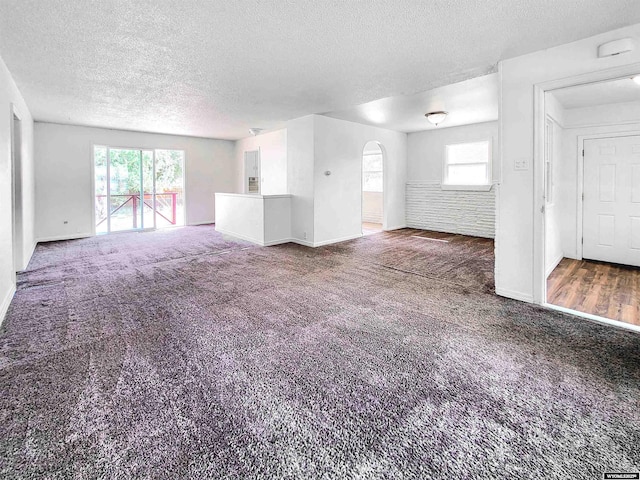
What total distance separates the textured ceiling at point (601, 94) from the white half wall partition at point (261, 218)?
4.59 meters

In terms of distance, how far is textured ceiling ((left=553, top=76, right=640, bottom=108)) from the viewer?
371cm

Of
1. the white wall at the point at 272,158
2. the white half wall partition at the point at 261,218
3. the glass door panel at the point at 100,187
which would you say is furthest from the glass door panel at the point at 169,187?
the white half wall partition at the point at 261,218

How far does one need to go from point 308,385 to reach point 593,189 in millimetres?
5198

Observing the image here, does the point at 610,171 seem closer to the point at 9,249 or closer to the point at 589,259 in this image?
the point at 589,259

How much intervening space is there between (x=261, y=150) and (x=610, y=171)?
7126 millimetres

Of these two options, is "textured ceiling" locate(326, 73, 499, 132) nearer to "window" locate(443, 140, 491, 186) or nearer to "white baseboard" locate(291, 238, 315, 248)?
"window" locate(443, 140, 491, 186)

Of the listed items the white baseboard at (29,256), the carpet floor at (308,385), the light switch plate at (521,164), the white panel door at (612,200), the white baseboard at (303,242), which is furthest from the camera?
the white baseboard at (303,242)

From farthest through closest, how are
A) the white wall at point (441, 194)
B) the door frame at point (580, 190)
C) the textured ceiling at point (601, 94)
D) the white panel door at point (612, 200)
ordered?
1. the white wall at point (441, 194)
2. the door frame at point (580, 190)
3. the white panel door at point (612, 200)
4. the textured ceiling at point (601, 94)

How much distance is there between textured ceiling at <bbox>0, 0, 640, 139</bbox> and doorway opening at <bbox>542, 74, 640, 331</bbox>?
159 cm

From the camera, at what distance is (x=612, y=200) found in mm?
4637

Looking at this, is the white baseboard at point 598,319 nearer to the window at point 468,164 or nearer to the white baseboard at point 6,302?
the window at point 468,164

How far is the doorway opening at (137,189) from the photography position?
759 cm

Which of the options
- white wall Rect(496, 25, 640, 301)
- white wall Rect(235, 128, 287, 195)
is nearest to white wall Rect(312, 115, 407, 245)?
white wall Rect(235, 128, 287, 195)

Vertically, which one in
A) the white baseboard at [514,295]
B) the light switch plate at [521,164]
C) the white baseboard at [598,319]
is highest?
the light switch plate at [521,164]
